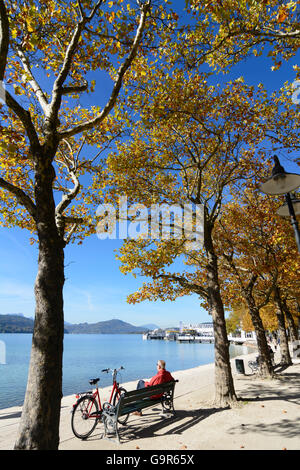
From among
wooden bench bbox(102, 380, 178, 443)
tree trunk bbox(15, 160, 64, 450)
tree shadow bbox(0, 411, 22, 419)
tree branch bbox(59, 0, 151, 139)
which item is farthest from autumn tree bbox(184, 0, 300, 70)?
tree shadow bbox(0, 411, 22, 419)

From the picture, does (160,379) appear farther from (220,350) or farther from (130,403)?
(220,350)

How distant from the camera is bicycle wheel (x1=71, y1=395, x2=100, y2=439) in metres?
6.82

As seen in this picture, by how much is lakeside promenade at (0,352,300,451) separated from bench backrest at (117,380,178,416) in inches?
28.4

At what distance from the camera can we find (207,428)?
7.12 m

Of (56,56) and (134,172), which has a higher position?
(56,56)

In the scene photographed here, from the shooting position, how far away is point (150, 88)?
10023 mm

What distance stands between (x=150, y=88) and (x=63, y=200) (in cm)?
620

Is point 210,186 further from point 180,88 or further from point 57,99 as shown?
point 57,99

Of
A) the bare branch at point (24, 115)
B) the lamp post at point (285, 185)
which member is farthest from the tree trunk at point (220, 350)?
the bare branch at point (24, 115)

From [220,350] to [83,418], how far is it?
5206 millimetres

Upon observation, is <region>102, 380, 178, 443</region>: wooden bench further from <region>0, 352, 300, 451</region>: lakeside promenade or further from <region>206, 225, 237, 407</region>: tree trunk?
<region>206, 225, 237, 407</region>: tree trunk

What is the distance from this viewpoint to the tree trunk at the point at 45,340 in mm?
3869
